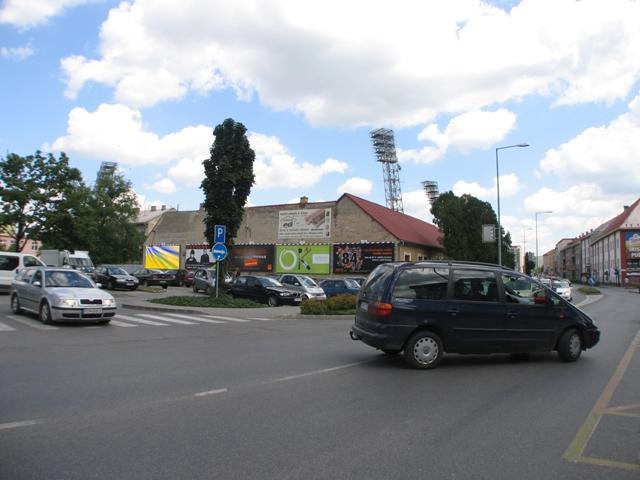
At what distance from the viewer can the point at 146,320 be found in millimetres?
15836

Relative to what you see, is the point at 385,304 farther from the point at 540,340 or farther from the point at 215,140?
the point at 215,140

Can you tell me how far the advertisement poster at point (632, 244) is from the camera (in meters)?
87.1

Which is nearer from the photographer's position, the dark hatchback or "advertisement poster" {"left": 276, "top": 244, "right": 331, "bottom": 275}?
the dark hatchback

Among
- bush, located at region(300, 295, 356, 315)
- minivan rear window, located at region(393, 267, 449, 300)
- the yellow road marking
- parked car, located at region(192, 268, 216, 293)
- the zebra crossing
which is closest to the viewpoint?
the yellow road marking

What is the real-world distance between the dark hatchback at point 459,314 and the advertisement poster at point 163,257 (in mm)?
48624

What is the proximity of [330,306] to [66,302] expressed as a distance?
9.04 meters

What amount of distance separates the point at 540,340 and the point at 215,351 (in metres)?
5.98

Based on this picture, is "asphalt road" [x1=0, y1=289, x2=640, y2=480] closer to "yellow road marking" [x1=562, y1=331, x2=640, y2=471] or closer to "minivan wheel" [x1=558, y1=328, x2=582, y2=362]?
"yellow road marking" [x1=562, y1=331, x2=640, y2=471]

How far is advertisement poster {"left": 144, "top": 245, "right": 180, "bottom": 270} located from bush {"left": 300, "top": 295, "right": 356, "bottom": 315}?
127 ft

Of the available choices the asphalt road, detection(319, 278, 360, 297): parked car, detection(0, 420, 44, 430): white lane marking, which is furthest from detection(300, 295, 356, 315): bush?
detection(0, 420, 44, 430): white lane marking

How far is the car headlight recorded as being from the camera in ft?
43.8

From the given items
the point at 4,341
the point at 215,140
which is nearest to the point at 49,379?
the point at 4,341

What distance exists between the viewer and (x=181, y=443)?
4.61m

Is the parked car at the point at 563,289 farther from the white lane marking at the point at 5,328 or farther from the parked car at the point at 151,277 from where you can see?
the white lane marking at the point at 5,328
